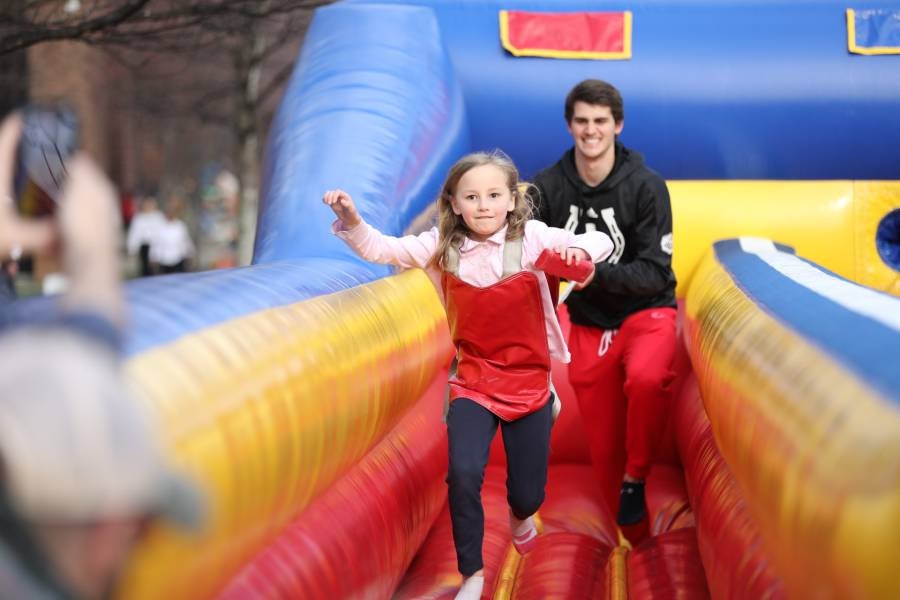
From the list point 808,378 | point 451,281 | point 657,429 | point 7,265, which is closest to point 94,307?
point 7,265

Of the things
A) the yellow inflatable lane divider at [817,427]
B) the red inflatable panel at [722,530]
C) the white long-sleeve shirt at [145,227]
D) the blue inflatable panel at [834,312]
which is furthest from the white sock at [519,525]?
the white long-sleeve shirt at [145,227]

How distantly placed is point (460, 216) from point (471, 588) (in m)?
0.82

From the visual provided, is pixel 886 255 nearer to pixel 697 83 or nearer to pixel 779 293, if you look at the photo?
pixel 697 83

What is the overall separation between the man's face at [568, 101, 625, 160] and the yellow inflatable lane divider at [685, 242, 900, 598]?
805 mm

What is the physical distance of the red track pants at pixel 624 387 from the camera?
9.86 ft

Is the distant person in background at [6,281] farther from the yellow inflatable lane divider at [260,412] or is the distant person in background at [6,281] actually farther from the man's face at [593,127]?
the man's face at [593,127]

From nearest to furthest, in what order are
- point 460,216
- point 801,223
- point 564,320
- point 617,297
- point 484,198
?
1. point 484,198
2. point 460,216
3. point 617,297
4. point 564,320
5. point 801,223

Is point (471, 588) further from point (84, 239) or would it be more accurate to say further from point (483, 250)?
point (84, 239)

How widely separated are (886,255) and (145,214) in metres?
8.54

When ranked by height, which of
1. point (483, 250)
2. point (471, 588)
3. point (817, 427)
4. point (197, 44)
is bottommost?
point (471, 588)

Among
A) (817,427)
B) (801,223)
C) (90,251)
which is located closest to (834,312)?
(817,427)

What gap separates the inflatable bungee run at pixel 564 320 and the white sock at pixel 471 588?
6.5 inches

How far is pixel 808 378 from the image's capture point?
1.66 m

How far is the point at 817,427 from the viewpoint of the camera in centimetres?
152
